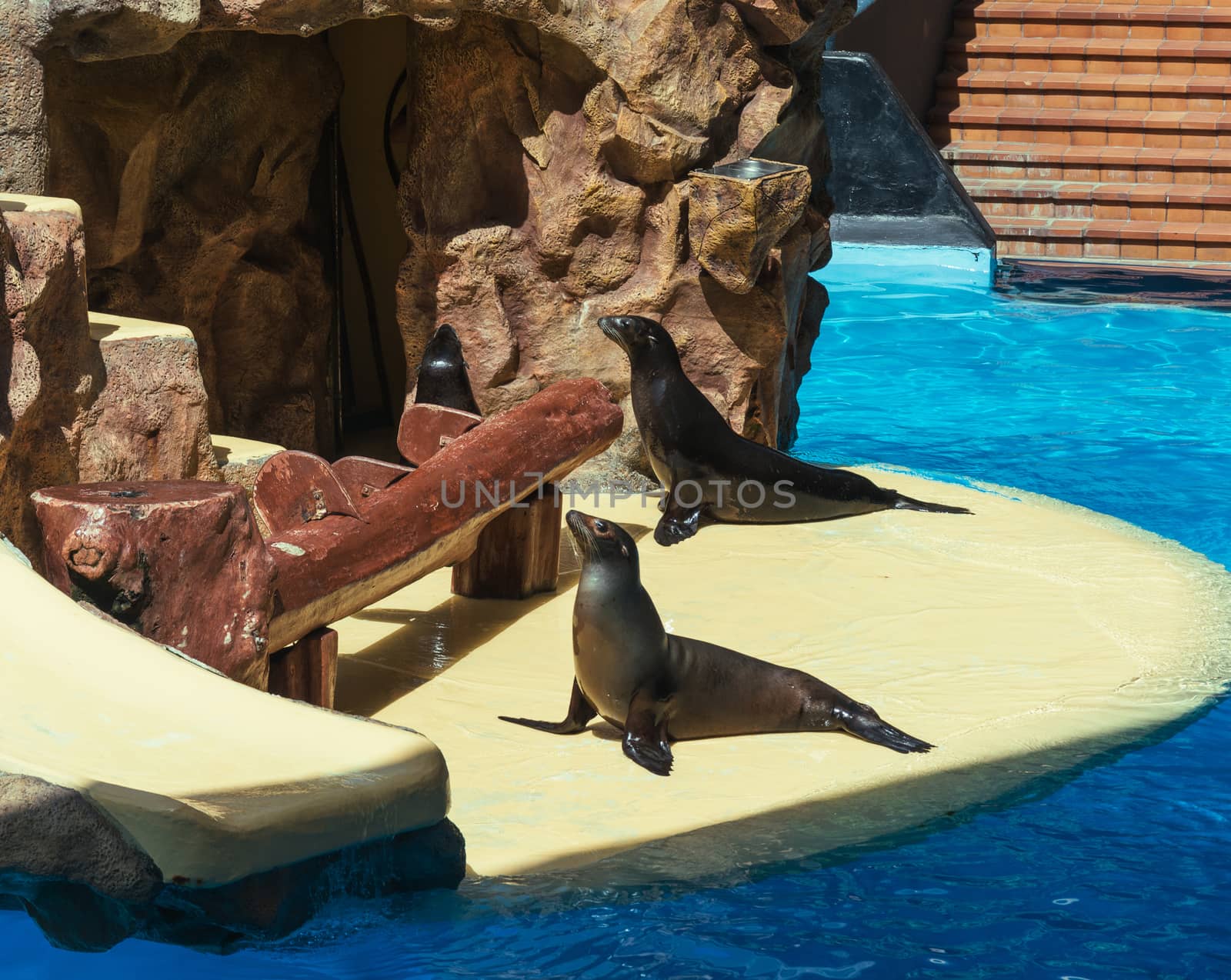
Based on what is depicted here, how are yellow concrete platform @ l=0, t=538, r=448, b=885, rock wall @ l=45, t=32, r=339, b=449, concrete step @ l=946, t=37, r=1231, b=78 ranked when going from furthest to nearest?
concrete step @ l=946, t=37, r=1231, b=78 < rock wall @ l=45, t=32, r=339, b=449 < yellow concrete platform @ l=0, t=538, r=448, b=885

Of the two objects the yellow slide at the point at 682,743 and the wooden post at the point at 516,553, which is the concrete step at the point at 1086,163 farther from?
the wooden post at the point at 516,553

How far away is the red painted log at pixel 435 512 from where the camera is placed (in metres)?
4.02

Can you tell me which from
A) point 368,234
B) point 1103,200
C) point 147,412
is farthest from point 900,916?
point 1103,200

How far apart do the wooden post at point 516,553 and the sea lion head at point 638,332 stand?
124 cm

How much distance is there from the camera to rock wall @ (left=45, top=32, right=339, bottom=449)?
6.08 m

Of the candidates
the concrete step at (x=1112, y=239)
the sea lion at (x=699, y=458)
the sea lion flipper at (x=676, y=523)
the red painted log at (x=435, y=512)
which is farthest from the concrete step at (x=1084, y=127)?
the red painted log at (x=435, y=512)

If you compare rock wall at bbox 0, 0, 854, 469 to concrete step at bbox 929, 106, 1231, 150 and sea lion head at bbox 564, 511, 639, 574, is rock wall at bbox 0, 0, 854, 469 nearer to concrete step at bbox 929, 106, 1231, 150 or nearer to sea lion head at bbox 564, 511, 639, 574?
sea lion head at bbox 564, 511, 639, 574

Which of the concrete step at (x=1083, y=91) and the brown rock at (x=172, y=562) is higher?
the concrete step at (x=1083, y=91)

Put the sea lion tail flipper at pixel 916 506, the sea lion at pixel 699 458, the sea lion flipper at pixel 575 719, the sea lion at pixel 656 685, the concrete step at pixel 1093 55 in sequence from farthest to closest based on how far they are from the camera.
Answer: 1. the concrete step at pixel 1093 55
2. the sea lion tail flipper at pixel 916 506
3. the sea lion at pixel 699 458
4. the sea lion flipper at pixel 575 719
5. the sea lion at pixel 656 685

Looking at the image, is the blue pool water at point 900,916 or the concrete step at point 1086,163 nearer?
the blue pool water at point 900,916

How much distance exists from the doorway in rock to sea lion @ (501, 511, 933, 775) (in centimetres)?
351

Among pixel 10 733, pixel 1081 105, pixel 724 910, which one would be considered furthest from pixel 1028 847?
pixel 1081 105

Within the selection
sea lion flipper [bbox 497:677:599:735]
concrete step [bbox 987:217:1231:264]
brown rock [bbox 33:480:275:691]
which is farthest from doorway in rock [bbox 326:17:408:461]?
concrete step [bbox 987:217:1231:264]

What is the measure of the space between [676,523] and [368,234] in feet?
9.44
